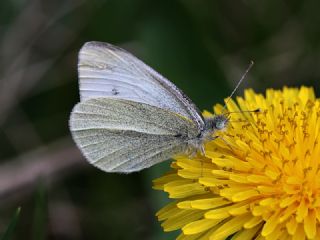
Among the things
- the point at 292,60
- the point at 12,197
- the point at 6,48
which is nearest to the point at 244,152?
the point at 12,197

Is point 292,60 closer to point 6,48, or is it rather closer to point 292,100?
point 292,100

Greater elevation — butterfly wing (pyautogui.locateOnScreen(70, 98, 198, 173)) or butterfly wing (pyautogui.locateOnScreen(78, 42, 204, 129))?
butterfly wing (pyautogui.locateOnScreen(78, 42, 204, 129))

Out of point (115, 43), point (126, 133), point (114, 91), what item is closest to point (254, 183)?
point (126, 133)

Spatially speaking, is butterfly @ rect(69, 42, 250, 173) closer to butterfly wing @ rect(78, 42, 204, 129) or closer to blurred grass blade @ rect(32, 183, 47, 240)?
butterfly wing @ rect(78, 42, 204, 129)

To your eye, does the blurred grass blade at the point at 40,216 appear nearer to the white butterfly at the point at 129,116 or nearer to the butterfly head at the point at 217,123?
the white butterfly at the point at 129,116

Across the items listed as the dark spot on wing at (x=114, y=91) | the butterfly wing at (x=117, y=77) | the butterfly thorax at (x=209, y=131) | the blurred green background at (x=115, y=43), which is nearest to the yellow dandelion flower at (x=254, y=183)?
the butterfly thorax at (x=209, y=131)

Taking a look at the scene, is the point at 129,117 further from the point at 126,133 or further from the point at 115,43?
the point at 115,43

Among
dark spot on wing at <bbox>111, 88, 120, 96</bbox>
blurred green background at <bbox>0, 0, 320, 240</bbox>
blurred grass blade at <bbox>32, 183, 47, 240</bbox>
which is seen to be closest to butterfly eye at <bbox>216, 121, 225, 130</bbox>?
dark spot on wing at <bbox>111, 88, 120, 96</bbox>
